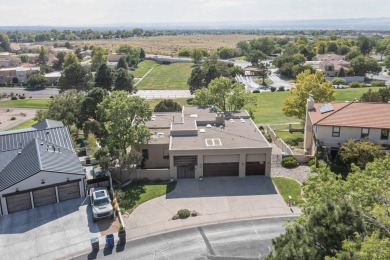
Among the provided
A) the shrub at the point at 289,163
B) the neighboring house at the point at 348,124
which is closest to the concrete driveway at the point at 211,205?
the shrub at the point at 289,163

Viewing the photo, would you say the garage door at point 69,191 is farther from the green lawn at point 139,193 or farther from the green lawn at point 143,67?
the green lawn at point 143,67

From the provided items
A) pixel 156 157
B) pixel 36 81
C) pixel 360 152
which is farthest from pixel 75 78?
pixel 360 152

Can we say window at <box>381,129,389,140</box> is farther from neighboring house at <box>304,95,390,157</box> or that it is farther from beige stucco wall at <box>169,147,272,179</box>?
beige stucco wall at <box>169,147,272,179</box>

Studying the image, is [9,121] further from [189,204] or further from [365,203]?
[365,203]

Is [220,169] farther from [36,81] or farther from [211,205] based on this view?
[36,81]

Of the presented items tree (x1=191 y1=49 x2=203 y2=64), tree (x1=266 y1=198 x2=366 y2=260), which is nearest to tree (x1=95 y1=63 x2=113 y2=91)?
tree (x1=191 y1=49 x2=203 y2=64)

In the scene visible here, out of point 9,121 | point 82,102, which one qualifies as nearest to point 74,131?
point 82,102
